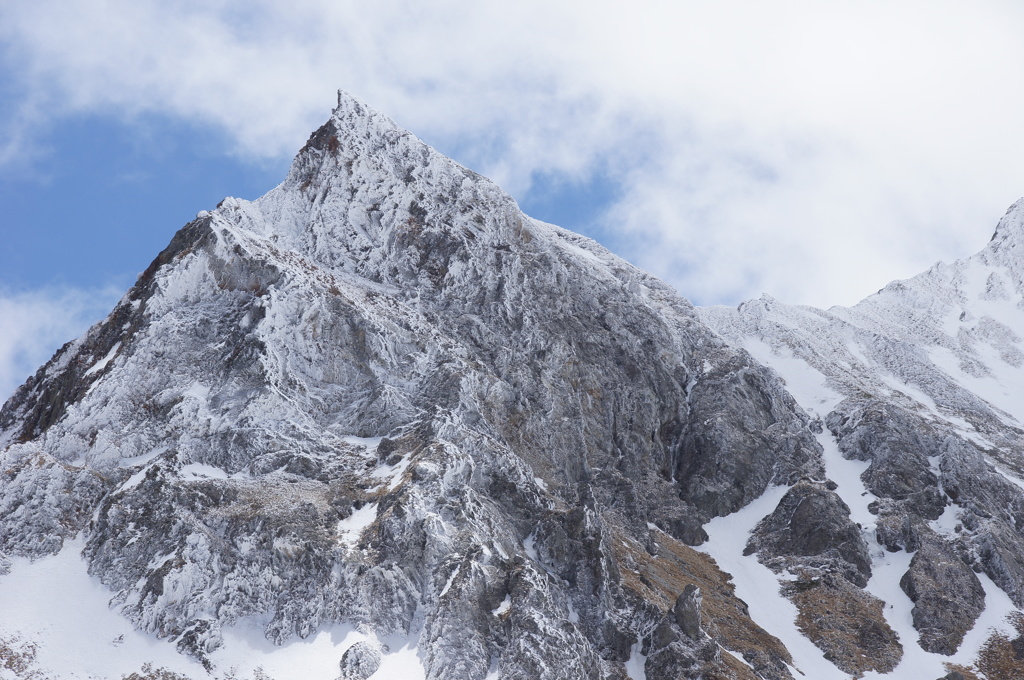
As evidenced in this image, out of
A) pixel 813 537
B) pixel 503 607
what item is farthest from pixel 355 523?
pixel 813 537

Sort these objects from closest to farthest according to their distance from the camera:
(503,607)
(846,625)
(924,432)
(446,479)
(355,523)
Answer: (503,607), (355,523), (446,479), (846,625), (924,432)

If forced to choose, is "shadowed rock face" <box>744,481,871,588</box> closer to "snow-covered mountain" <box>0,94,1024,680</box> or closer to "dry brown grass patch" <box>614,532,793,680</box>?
"snow-covered mountain" <box>0,94,1024,680</box>

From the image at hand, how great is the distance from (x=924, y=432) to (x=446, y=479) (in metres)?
45.9

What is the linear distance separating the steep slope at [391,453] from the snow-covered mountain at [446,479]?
0.17 meters

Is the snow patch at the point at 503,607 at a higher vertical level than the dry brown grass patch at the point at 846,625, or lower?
lower

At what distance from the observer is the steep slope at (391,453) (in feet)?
110

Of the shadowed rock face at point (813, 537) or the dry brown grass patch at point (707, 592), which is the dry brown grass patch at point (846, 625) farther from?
the dry brown grass patch at point (707, 592)

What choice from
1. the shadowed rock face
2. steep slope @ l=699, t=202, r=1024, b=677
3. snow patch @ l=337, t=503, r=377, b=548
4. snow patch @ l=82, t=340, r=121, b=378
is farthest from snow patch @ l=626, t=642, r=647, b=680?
snow patch @ l=82, t=340, r=121, b=378

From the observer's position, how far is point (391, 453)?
42.4 meters

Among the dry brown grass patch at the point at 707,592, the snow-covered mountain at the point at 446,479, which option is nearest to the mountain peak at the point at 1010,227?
the snow-covered mountain at the point at 446,479

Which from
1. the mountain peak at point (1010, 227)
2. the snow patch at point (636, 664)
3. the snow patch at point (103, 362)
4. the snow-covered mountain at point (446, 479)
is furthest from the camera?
the mountain peak at point (1010, 227)

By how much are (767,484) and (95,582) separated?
1846 inches

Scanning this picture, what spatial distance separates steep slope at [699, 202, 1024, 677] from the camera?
50.3 m

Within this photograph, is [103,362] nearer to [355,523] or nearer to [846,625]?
[355,523]
